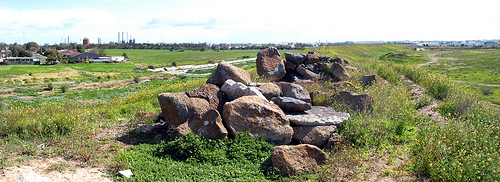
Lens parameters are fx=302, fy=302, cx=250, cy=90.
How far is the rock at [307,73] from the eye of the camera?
53.6 ft

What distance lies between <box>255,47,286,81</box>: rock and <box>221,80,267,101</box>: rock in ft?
16.1

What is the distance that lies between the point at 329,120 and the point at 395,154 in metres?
2.11

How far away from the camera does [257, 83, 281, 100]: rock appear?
11.3 metres

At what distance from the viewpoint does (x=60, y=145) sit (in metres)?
8.05

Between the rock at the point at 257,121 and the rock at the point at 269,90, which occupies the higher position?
the rock at the point at 269,90

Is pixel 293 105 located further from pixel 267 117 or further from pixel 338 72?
pixel 338 72

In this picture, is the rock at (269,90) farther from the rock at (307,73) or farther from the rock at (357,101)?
the rock at (307,73)

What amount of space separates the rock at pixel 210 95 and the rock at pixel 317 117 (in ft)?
7.74

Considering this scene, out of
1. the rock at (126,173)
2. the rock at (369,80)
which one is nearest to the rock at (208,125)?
the rock at (126,173)

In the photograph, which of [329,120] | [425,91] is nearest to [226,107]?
[329,120]

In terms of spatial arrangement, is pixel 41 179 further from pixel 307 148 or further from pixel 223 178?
pixel 307 148

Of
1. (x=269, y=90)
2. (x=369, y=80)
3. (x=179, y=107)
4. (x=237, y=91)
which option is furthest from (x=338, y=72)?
(x=179, y=107)

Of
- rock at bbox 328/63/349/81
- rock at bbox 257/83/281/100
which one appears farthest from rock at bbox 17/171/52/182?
rock at bbox 328/63/349/81

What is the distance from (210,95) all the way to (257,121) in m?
2.34
